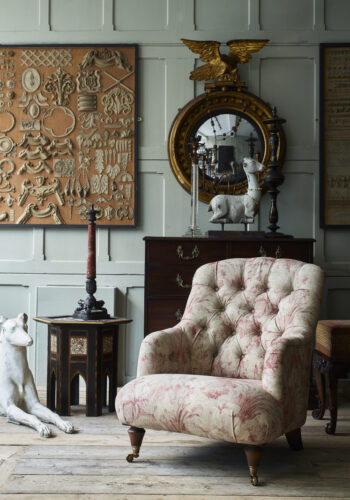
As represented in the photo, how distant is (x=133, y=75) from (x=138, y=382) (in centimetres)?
269

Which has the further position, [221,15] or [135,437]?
[221,15]

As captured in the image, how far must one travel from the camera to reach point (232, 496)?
2.40 m

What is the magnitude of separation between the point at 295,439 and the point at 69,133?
9.38ft

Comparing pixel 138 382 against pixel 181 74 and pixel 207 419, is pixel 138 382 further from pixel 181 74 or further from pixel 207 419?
pixel 181 74

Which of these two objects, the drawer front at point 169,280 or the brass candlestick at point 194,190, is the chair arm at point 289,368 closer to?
the drawer front at point 169,280

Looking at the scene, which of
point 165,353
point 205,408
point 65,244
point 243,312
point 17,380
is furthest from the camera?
point 65,244

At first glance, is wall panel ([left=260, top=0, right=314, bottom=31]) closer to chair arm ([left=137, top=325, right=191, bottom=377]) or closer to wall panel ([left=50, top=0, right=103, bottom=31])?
wall panel ([left=50, top=0, right=103, bottom=31])

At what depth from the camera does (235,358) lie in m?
3.10

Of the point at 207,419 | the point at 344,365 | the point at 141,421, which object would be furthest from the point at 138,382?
the point at 344,365

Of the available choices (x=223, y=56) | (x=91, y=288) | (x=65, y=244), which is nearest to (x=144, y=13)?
(x=223, y=56)

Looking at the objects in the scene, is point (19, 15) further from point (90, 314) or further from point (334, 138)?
point (334, 138)

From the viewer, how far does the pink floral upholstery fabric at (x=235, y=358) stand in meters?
2.50

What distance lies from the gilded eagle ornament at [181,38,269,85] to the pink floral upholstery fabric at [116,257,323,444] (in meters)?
1.80

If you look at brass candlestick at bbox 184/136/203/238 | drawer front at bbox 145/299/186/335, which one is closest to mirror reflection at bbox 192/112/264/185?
brass candlestick at bbox 184/136/203/238
